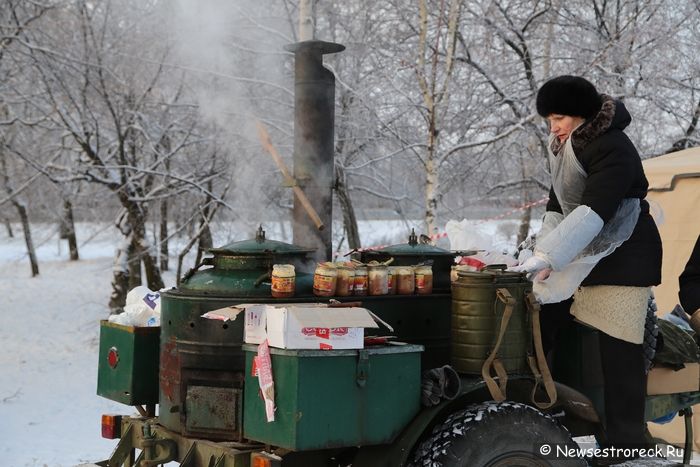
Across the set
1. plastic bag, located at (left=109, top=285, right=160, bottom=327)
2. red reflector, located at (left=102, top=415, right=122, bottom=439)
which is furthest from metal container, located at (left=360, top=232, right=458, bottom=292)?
red reflector, located at (left=102, top=415, right=122, bottom=439)

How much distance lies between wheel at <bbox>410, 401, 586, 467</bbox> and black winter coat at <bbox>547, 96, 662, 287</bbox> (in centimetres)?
82

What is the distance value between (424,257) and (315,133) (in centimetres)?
288

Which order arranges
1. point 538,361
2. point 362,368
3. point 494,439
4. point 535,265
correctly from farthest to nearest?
1. point 538,361
2. point 535,265
3. point 494,439
4. point 362,368

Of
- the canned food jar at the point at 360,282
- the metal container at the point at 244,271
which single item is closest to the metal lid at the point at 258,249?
the metal container at the point at 244,271

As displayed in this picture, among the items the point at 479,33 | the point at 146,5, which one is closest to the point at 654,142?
the point at 479,33

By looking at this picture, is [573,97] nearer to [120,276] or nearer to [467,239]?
[467,239]

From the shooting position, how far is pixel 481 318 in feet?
12.9

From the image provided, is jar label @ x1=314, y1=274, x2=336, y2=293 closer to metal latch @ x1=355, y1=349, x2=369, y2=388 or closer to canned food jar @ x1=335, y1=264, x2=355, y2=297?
canned food jar @ x1=335, y1=264, x2=355, y2=297

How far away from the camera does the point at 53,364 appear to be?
537 inches

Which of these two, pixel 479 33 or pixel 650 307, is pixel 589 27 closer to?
pixel 479 33

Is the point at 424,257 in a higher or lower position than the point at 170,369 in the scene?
higher

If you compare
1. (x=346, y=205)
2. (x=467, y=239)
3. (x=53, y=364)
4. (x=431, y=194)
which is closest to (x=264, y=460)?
(x=467, y=239)

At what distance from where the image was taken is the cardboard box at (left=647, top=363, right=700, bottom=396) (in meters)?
4.58

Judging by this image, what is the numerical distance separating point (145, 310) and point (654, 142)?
969 cm
